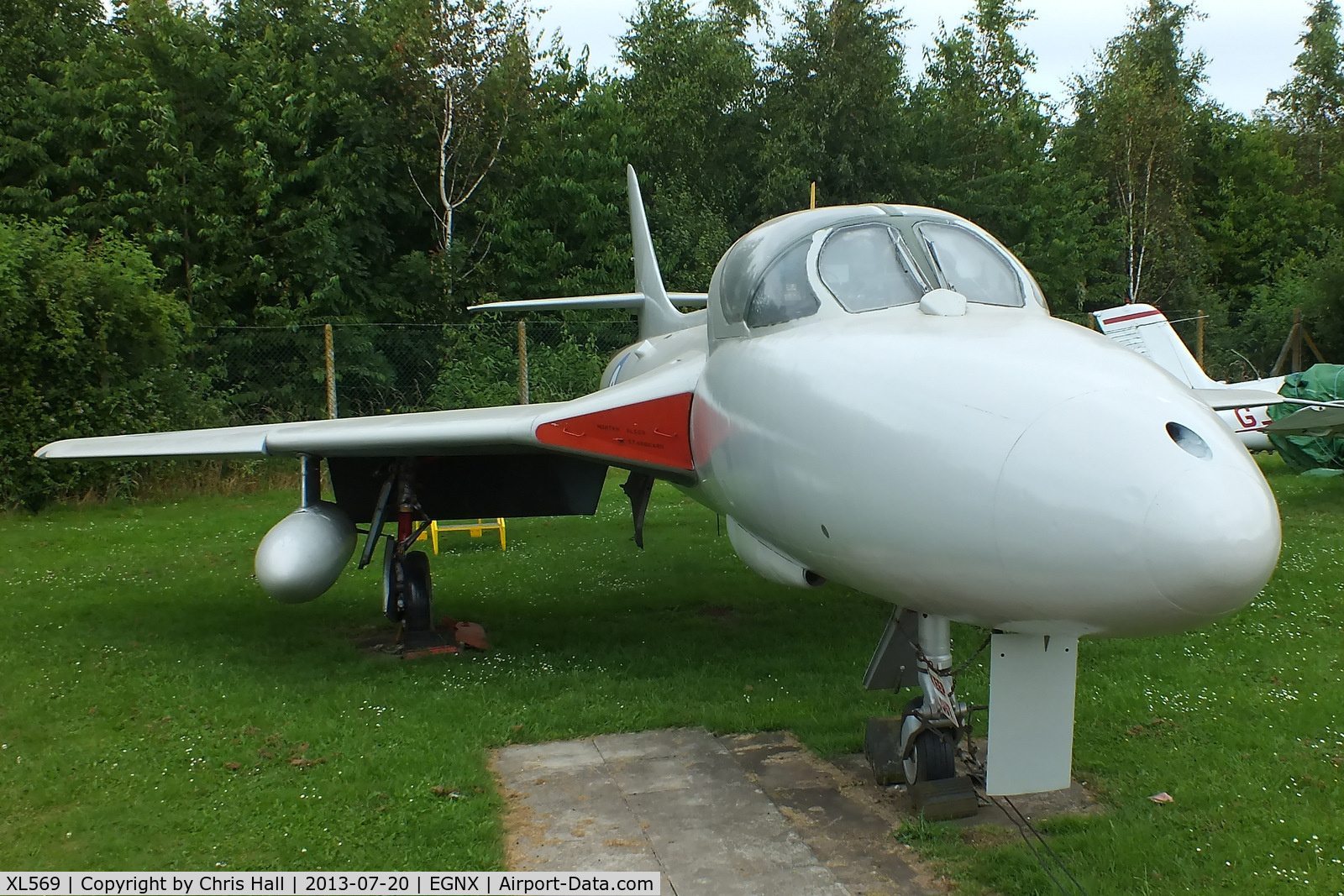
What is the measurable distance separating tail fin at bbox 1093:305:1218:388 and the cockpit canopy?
10.9 meters

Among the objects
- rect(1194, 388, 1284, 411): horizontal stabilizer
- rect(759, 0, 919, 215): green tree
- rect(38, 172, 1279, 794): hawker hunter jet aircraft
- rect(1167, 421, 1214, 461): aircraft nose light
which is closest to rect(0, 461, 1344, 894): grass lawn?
rect(38, 172, 1279, 794): hawker hunter jet aircraft

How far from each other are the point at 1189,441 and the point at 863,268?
189 centimetres

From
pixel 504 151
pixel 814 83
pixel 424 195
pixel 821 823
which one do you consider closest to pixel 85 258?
pixel 424 195

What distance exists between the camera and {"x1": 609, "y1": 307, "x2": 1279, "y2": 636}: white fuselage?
99.3 inches

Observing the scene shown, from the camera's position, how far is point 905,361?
3295 mm

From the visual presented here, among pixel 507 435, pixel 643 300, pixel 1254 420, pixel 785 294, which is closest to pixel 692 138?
pixel 1254 420

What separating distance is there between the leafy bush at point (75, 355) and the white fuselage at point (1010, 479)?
12.3m

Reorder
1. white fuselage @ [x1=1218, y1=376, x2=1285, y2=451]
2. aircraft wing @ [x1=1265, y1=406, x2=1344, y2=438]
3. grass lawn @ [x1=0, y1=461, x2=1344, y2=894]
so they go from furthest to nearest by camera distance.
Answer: white fuselage @ [x1=1218, y1=376, x2=1285, y2=451] < aircraft wing @ [x1=1265, y1=406, x2=1344, y2=438] < grass lawn @ [x1=0, y1=461, x2=1344, y2=894]

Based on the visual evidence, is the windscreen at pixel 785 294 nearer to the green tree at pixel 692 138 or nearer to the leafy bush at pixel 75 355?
the leafy bush at pixel 75 355

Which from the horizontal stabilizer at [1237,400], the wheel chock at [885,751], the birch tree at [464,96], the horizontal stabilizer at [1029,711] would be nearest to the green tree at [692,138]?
the birch tree at [464,96]

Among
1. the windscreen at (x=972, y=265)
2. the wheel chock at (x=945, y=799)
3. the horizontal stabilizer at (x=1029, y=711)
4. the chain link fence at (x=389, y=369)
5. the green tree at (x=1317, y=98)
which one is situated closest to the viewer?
the horizontal stabilizer at (x=1029, y=711)

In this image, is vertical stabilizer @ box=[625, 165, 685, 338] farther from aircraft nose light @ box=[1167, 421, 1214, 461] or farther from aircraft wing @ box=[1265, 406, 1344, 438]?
aircraft nose light @ box=[1167, 421, 1214, 461]

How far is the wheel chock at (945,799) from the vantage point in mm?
4137

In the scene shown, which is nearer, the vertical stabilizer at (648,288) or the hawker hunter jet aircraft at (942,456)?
the hawker hunter jet aircraft at (942,456)
